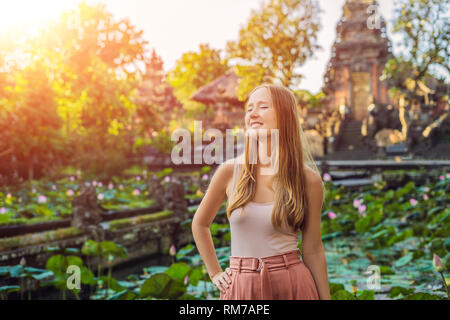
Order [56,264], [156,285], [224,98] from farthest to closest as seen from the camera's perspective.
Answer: [224,98], [56,264], [156,285]

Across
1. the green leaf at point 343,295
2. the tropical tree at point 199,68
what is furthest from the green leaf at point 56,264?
the tropical tree at point 199,68

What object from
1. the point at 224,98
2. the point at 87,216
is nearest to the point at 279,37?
the point at 224,98

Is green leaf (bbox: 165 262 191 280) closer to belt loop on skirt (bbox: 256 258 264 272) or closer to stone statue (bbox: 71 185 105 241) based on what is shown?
belt loop on skirt (bbox: 256 258 264 272)

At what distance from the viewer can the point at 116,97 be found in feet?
53.9

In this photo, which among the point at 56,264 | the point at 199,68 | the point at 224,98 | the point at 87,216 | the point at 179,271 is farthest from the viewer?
the point at 199,68

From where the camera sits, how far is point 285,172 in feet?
4.62

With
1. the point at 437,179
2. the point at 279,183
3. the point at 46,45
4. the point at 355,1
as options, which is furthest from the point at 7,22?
the point at 355,1

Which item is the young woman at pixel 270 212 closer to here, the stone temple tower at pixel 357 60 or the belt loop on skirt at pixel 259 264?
the belt loop on skirt at pixel 259 264

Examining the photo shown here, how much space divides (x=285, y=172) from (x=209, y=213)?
0.28 m

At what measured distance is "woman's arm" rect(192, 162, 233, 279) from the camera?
1.48m

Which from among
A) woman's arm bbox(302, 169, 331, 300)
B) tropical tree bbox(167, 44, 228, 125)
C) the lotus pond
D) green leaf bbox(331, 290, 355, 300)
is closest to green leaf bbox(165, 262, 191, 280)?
the lotus pond

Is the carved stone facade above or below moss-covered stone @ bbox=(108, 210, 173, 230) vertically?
above

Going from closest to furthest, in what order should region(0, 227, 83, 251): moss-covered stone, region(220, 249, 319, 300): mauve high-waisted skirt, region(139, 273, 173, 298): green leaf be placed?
region(220, 249, 319, 300): mauve high-waisted skirt < region(139, 273, 173, 298): green leaf < region(0, 227, 83, 251): moss-covered stone

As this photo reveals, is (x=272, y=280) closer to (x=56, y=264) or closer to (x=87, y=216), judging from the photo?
(x=56, y=264)
